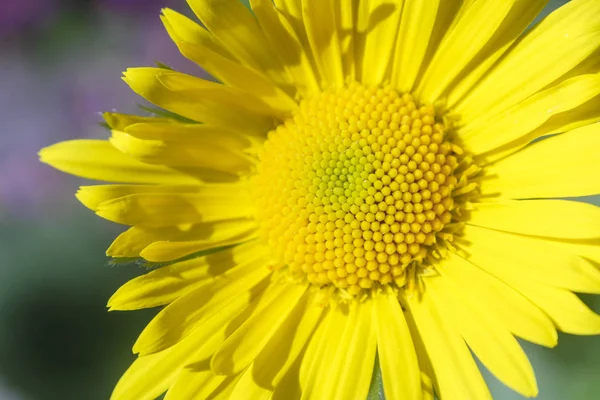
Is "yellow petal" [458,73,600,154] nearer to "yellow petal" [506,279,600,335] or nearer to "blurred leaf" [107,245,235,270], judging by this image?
"yellow petal" [506,279,600,335]

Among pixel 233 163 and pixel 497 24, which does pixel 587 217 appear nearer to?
pixel 497 24

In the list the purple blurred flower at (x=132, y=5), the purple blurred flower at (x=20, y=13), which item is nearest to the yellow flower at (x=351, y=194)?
the purple blurred flower at (x=132, y=5)

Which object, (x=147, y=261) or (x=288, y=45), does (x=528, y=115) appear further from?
(x=147, y=261)

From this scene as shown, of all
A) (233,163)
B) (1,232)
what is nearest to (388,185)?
(233,163)

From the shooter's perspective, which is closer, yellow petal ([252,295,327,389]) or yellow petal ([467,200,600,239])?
yellow petal ([467,200,600,239])

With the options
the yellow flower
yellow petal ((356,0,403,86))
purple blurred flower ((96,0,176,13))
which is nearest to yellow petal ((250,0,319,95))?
the yellow flower

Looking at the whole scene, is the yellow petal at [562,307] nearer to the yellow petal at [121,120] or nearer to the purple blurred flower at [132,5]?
the yellow petal at [121,120]

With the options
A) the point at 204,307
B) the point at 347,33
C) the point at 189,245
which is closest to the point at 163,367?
the point at 204,307
